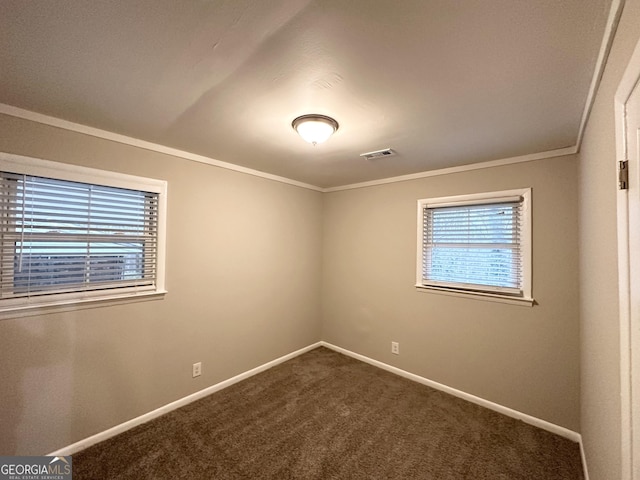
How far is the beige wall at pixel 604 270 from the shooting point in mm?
964

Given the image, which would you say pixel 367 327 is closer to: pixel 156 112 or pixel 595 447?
pixel 595 447

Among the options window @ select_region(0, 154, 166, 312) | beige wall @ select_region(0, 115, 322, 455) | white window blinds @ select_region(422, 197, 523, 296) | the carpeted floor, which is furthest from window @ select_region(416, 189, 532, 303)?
window @ select_region(0, 154, 166, 312)

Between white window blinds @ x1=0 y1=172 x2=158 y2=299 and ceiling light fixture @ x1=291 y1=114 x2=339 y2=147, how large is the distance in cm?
146

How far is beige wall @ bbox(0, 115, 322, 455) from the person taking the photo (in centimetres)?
172

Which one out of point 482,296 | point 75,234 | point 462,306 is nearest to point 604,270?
point 482,296

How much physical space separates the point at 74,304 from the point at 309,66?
220cm

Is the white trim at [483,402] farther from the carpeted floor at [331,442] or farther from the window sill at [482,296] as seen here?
the window sill at [482,296]

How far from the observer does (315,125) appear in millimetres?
1715

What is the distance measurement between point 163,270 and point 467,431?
2863mm

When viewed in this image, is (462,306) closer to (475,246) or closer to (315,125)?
(475,246)

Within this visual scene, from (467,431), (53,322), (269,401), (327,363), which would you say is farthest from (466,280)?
(53,322)

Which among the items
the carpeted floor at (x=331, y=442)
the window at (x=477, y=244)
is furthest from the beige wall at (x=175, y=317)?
the window at (x=477, y=244)

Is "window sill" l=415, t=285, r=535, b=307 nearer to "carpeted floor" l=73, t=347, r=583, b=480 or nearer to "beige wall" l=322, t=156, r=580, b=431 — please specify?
"beige wall" l=322, t=156, r=580, b=431

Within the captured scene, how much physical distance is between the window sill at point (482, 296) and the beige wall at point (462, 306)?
0.14 ft
